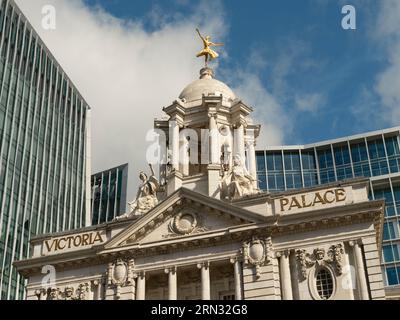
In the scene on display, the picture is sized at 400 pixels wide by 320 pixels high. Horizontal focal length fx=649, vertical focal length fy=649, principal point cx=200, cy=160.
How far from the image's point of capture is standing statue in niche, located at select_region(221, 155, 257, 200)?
48125 mm

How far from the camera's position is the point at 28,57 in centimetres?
9625

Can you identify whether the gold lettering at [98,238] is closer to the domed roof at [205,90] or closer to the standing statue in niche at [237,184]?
the standing statue in niche at [237,184]

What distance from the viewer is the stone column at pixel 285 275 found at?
137 ft

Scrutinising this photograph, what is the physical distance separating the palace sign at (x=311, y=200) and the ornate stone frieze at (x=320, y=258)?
3100 millimetres

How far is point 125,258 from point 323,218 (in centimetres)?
1437

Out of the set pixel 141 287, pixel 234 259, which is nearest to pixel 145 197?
→ pixel 141 287

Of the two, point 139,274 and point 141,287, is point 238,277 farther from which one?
point 139,274

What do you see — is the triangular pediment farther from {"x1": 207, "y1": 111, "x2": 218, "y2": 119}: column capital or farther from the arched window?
{"x1": 207, "y1": 111, "x2": 218, "y2": 119}: column capital

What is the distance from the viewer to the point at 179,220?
46531 mm

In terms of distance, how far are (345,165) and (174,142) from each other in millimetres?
64347

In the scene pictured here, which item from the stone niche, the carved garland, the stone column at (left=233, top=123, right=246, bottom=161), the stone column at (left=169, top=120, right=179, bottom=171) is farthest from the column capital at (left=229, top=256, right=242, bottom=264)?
the stone column at (left=233, top=123, right=246, bottom=161)

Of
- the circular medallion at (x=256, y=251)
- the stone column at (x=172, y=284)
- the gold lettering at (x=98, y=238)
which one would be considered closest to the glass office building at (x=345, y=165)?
the circular medallion at (x=256, y=251)
